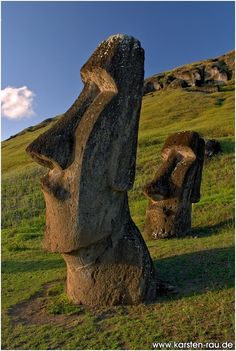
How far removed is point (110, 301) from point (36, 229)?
11.4 metres

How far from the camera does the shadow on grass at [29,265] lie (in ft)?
41.4

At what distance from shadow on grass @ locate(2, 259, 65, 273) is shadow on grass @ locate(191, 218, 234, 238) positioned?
4623 mm

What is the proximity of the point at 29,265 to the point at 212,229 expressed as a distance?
6.24 m

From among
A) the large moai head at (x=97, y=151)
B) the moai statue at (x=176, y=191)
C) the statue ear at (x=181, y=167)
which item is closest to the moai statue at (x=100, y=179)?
the large moai head at (x=97, y=151)

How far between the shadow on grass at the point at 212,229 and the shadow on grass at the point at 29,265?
4623mm

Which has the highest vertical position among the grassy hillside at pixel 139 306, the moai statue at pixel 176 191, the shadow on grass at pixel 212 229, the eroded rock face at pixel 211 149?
the eroded rock face at pixel 211 149

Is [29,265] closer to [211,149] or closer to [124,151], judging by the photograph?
[124,151]

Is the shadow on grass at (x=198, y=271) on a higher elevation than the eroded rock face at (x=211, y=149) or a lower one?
lower

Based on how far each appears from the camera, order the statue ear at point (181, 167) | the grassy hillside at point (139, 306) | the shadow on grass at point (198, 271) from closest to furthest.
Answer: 1. the grassy hillside at point (139, 306)
2. the shadow on grass at point (198, 271)
3. the statue ear at point (181, 167)

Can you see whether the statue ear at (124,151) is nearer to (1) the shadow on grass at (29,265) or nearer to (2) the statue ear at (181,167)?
(1) the shadow on grass at (29,265)

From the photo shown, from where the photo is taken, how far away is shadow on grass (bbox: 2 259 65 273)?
41.4ft

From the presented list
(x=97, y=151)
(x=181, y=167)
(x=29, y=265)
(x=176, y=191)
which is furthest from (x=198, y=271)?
(x=181, y=167)

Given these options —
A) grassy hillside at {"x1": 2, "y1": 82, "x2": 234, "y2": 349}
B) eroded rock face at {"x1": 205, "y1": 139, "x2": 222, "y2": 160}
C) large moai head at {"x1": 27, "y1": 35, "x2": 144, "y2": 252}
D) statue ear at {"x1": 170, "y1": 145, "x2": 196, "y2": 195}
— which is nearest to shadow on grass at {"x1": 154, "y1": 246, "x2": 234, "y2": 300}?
grassy hillside at {"x1": 2, "y1": 82, "x2": 234, "y2": 349}

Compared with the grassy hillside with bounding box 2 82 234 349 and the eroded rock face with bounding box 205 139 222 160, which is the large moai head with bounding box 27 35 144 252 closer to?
the grassy hillside with bounding box 2 82 234 349
